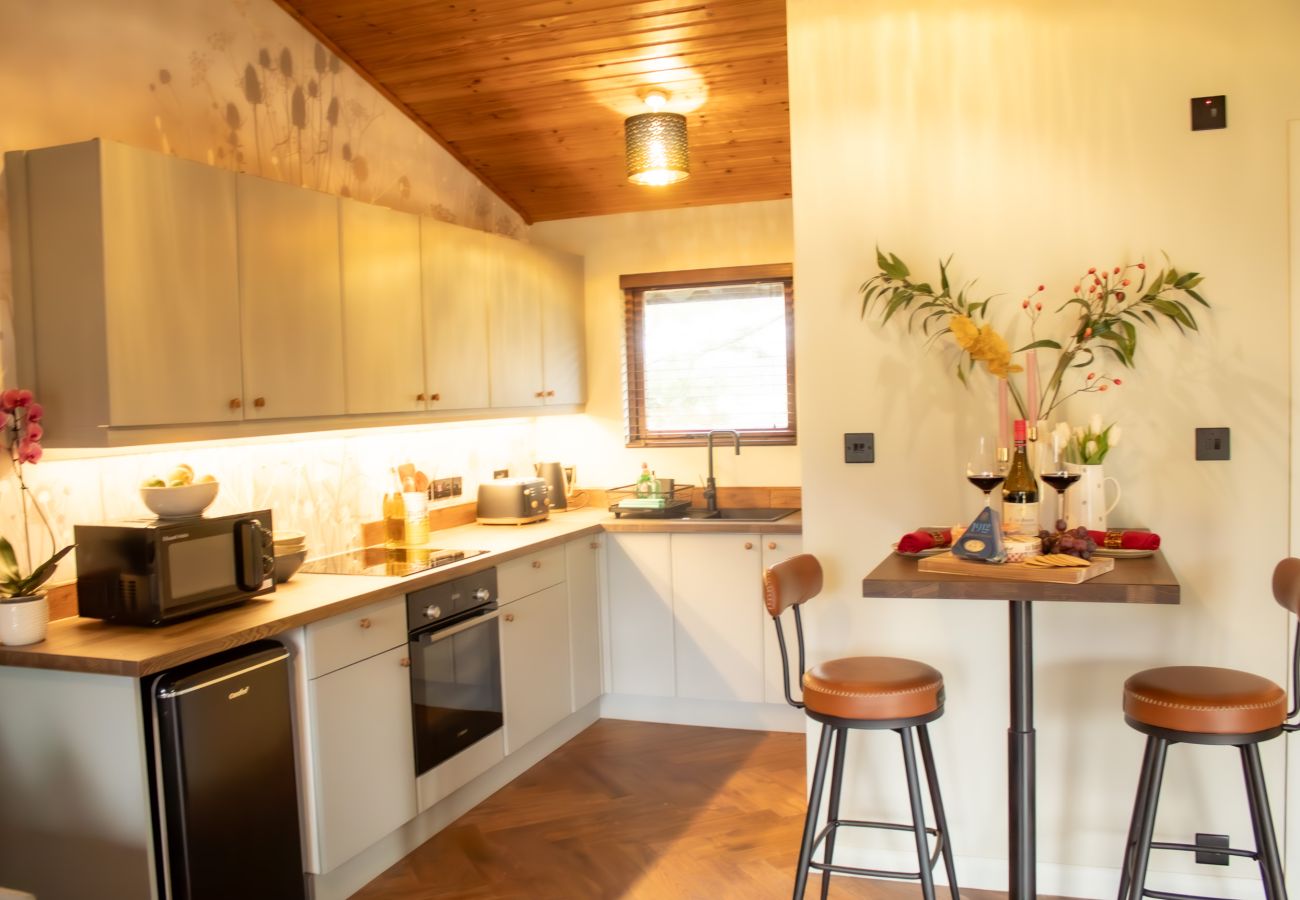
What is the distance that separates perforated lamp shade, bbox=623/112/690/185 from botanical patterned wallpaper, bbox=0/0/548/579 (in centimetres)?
96

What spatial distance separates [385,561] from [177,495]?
3.26 ft

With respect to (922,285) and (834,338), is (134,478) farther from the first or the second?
(922,285)

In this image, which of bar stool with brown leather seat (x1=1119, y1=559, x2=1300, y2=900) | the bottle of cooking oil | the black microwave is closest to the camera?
bar stool with brown leather seat (x1=1119, y1=559, x2=1300, y2=900)

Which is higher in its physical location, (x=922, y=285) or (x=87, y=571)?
(x=922, y=285)

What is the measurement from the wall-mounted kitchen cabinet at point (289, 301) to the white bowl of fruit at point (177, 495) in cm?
28

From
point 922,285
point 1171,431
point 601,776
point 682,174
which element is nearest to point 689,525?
point 601,776

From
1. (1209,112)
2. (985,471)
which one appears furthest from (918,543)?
(1209,112)

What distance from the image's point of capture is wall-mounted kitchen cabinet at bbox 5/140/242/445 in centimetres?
273

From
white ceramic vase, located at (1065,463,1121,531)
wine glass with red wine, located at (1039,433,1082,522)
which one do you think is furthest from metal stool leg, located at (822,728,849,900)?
white ceramic vase, located at (1065,463,1121,531)

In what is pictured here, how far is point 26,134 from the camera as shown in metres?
2.87

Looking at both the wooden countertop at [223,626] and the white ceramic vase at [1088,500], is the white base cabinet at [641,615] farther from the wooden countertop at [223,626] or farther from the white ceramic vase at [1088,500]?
the white ceramic vase at [1088,500]

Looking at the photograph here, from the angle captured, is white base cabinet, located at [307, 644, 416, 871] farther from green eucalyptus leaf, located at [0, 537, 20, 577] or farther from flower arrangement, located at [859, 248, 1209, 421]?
flower arrangement, located at [859, 248, 1209, 421]

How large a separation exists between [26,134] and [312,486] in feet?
4.81

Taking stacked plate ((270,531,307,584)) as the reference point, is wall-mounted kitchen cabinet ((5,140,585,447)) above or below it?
above
